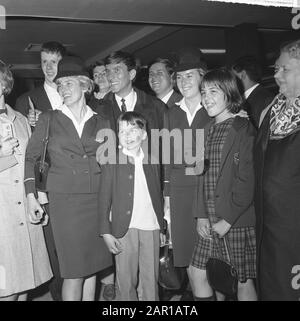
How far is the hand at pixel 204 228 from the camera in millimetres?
2812

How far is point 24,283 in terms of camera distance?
2.85 metres

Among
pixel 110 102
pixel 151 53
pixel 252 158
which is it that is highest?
pixel 151 53

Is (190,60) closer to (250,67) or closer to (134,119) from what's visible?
(134,119)

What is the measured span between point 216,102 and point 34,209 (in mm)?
1391

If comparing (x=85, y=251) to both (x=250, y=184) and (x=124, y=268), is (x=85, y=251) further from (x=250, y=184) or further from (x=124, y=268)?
(x=250, y=184)

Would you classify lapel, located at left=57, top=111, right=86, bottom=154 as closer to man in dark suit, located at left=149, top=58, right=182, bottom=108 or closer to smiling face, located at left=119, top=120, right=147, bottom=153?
smiling face, located at left=119, top=120, right=147, bottom=153

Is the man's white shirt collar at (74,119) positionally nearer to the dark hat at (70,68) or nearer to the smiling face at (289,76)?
the dark hat at (70,68)

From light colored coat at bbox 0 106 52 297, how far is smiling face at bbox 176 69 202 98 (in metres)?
1.21

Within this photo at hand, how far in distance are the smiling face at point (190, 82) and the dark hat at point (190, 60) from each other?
0.03m

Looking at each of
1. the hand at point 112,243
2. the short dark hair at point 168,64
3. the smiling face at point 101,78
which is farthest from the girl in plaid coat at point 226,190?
the smiling face at point 101,78

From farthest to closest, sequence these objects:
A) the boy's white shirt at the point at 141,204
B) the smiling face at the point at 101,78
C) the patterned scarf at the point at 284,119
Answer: the smiling face at the point at 101,78 → the boy's white shirt at the point at 141,204 → the patterned scarf at the point at 284,119

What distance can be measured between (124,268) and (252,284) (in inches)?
33.7
